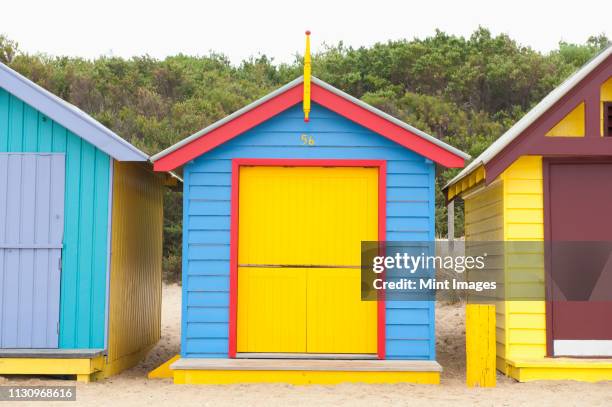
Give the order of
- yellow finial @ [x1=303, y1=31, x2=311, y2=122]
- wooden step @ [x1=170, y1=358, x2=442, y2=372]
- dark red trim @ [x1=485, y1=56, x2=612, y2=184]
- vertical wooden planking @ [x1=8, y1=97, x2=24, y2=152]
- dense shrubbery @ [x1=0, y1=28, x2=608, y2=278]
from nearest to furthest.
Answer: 1. wooden step @ [x1=170, y1=358, x2=442, y2=372]
2. yellow finial @ [x1=303, y1=31, x2=311, y2=122]
3. dark red trim @ [x1=485, y1=56, x2=612, y2=184]
4. vertical wooden planking @ [x1=8, y1=97, x2=24, y2=152]
5. dense shrubbery @ [x1=0, y1=28, x2=608, y2=278]

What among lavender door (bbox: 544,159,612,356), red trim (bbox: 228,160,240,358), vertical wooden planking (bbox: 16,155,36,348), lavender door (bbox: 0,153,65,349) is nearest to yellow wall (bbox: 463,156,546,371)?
lavender door (bbox: 544,159,612,356)

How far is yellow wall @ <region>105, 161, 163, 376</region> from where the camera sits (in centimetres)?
986

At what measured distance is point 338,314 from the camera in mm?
9641

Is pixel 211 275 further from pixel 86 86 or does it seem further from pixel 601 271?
pixel 86 86

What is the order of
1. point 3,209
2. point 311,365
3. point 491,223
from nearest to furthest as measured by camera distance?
point 311,365 → point 3,209 → point 491,223

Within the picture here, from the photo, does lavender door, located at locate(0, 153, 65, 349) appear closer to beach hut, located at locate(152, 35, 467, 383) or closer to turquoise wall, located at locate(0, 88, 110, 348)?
turquoise wall, located at locate(0, 88, 110, 348)

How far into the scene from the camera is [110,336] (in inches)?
379

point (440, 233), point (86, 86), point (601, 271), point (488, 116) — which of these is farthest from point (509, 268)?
point (86, 86)

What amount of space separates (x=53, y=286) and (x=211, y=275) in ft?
6.30

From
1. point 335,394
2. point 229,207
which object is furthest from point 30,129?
point 335,394

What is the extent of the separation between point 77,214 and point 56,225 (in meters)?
0.28

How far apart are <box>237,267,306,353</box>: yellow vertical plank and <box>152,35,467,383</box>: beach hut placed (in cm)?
1

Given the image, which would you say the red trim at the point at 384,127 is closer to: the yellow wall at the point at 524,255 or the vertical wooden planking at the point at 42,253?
the yellow wall at the point at 524,255

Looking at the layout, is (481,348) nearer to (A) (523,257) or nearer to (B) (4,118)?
(A) (523,257)
